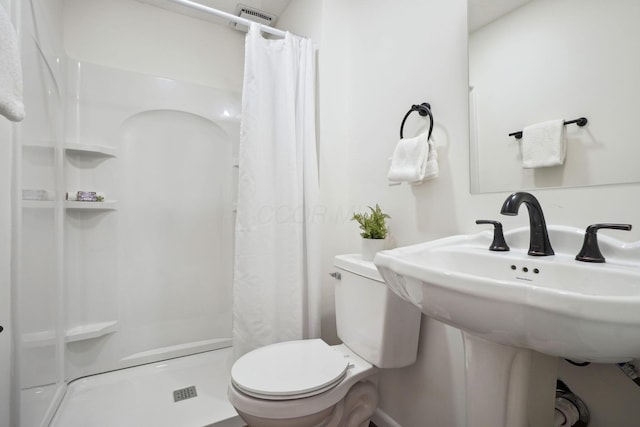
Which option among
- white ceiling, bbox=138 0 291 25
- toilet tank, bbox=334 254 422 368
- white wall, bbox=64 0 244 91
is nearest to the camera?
toilet tank, bbox=334 254 422 368

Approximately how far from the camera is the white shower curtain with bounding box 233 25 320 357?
4.58ft

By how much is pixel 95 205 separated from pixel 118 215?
152mm

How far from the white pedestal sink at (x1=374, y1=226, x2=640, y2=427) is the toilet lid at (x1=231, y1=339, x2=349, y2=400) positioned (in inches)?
18.0

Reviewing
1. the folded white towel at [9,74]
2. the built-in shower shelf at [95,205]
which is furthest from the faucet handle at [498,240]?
the built-in shower shelf at [95,205]

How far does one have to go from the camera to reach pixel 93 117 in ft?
5.48

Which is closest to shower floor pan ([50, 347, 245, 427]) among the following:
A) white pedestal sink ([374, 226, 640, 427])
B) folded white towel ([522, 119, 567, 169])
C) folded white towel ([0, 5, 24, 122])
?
white pedestal sink ([374, 226, 640, 427])

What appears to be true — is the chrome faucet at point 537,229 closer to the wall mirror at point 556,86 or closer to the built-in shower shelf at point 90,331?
the wall mirror at point 556,86

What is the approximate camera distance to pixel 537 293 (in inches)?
16.7

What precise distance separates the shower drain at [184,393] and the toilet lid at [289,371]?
61 cm

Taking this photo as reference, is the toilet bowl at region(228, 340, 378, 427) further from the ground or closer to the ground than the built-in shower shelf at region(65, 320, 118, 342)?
further from the ground

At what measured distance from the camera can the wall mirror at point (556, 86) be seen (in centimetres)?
70

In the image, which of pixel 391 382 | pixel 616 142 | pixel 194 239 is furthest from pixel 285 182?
pixel 616 142

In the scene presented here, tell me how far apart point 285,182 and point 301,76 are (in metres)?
0.58

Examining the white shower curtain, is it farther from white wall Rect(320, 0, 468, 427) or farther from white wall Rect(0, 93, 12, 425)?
white wall Rect(0, 93, 12, 425)
